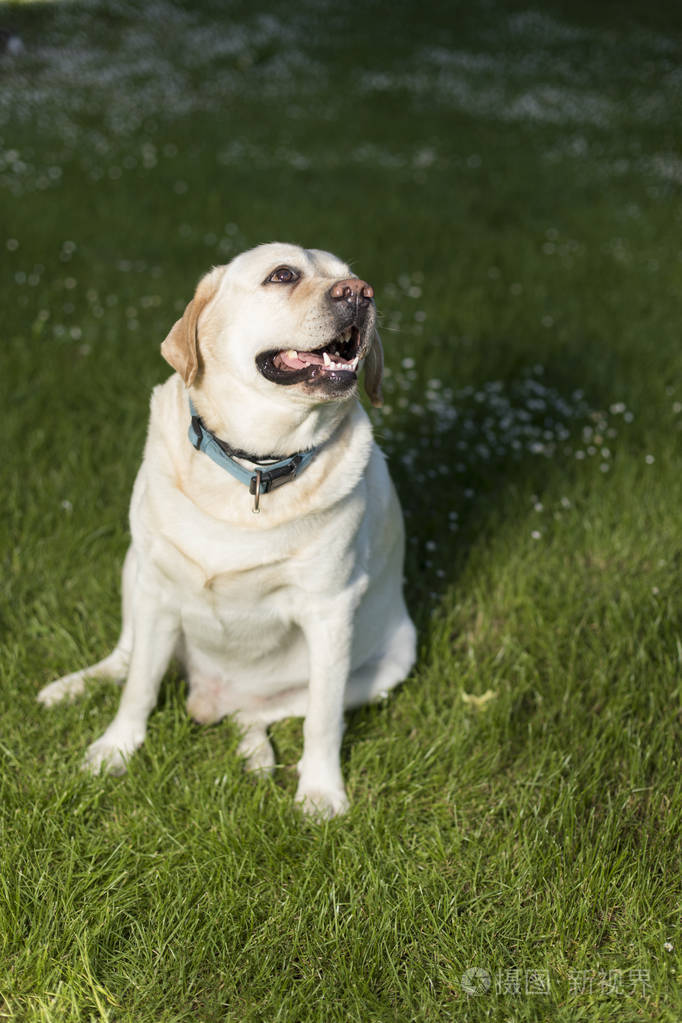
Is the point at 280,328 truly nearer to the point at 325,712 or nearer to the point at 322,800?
the point at 325,712

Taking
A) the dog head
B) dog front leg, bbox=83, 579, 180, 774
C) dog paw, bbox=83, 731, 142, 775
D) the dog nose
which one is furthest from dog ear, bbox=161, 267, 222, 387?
dog paw, bbox=83, 731, 142, 775

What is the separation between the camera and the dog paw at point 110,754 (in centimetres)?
283

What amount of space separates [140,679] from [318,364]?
46.8 inches

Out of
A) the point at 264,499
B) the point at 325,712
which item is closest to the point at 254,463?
the point at 264,499

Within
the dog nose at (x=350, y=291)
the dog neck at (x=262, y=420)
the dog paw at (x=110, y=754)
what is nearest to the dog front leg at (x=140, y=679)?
the dog paw at (x=110, y=754)

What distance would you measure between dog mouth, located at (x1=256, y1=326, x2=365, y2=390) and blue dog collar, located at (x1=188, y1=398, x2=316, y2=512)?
0.87 feet

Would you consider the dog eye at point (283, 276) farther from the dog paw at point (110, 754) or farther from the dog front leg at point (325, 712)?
the dog paw at point (110, 754)

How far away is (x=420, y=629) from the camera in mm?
3625

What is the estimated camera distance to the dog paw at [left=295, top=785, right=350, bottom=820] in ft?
9.08

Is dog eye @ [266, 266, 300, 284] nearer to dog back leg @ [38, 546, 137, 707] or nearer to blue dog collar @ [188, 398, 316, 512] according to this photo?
blue dog collar @ [188, 398, 316, 512]

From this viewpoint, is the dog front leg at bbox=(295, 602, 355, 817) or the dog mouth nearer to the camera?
the dog mouth

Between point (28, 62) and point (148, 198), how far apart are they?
6.60m

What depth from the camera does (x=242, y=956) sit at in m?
2.32

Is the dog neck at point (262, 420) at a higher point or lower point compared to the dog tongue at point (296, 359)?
lower
